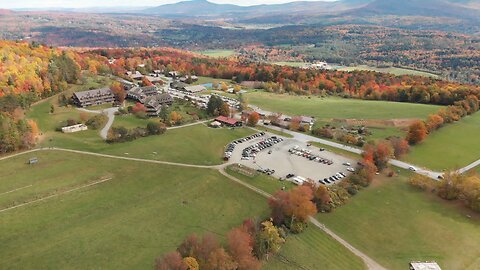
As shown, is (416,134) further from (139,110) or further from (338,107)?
(139,110)

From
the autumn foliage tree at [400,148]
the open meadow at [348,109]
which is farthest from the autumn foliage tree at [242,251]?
the open meadow at [348,109]

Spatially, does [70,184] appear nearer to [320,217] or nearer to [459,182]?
[320,217]

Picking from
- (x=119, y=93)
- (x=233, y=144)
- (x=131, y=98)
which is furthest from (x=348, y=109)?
(x=119, y=93)

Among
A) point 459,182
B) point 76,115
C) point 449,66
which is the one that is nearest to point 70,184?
point 76,115

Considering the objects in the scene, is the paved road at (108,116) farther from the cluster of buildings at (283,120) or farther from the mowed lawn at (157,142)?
the cluster of buildings at (283,120)

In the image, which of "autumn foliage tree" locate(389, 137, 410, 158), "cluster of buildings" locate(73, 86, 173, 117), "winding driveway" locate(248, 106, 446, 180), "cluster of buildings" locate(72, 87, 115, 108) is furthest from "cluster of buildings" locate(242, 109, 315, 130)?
"cluster of buildings" locate(72, 87, 115, 108)
